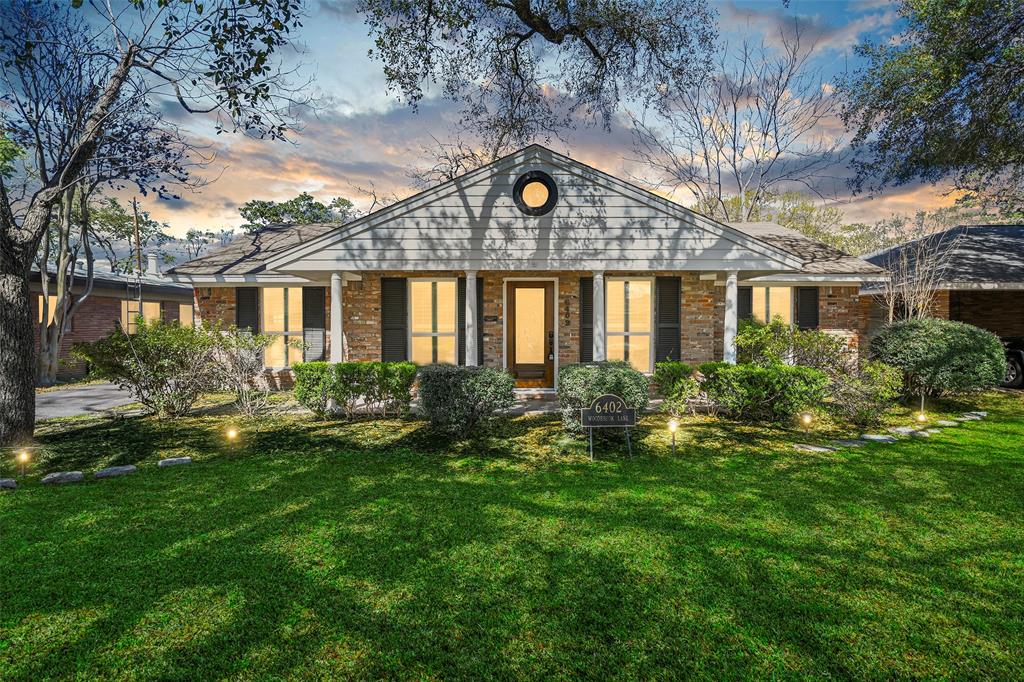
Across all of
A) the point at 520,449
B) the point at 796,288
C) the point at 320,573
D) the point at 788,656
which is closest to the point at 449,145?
the point at 796,288

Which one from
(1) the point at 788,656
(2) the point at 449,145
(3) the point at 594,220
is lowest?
(1) the point at 788,656

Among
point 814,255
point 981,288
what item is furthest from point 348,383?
point 981,288

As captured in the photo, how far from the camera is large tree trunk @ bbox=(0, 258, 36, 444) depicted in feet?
20.5

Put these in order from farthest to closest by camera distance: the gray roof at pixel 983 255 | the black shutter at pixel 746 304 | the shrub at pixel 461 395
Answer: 1. the gray roof at pixel 983 255
2. the black shutter at pixel 746 304
3. the shrub at pixel 461 395

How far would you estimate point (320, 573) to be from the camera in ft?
10.5

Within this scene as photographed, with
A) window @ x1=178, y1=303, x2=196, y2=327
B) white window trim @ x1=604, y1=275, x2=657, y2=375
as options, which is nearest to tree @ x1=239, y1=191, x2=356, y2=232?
window @ x1=178, y1=303, x2=196, y2=327

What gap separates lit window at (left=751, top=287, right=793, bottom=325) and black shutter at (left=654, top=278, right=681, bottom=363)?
8.29 feet

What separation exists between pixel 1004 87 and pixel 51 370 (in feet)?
84.9

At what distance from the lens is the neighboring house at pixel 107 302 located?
1427cm

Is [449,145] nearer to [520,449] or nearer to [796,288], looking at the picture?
[796,288]

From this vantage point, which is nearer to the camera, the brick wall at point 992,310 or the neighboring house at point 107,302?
the brick wall at point 992,310

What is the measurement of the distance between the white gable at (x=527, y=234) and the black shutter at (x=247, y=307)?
3.33m

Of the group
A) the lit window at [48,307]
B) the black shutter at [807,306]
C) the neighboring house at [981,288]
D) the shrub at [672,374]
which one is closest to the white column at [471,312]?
the shrub at [672,374]

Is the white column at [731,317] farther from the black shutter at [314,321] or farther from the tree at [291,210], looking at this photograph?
the tree at [291,210]
